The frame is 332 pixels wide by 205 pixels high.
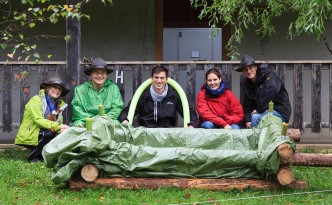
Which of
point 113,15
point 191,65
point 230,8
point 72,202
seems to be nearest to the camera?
point 72,202

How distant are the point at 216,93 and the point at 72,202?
11.4 feet

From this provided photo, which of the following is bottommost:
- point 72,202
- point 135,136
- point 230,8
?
A: point 72,202

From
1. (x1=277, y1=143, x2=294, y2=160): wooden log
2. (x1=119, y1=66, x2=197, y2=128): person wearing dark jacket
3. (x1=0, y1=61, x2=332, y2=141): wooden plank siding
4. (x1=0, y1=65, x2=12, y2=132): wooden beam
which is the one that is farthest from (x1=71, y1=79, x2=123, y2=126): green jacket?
(x1=277, y1=143, x2=294, y2=160): wooden log

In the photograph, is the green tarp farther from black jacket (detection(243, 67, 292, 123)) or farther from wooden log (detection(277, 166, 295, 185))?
black jacket (detection(243, 67, 292, 123))

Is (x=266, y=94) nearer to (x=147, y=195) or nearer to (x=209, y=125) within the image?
(x=209, y=125)

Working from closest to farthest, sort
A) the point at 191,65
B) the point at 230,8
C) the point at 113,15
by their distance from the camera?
the point at 230,8 → the point at 191,65 → the point at 113,15

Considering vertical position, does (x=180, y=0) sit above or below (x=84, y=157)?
above

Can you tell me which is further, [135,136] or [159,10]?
[159,10]

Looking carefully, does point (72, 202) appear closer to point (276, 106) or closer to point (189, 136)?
point (189, 136)

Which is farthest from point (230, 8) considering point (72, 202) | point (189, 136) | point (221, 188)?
point (72, 202)

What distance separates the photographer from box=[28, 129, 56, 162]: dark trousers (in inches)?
406

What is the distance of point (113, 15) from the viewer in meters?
13.7

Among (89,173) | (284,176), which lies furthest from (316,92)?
(89,173)

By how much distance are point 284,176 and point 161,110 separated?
9.26 ft
